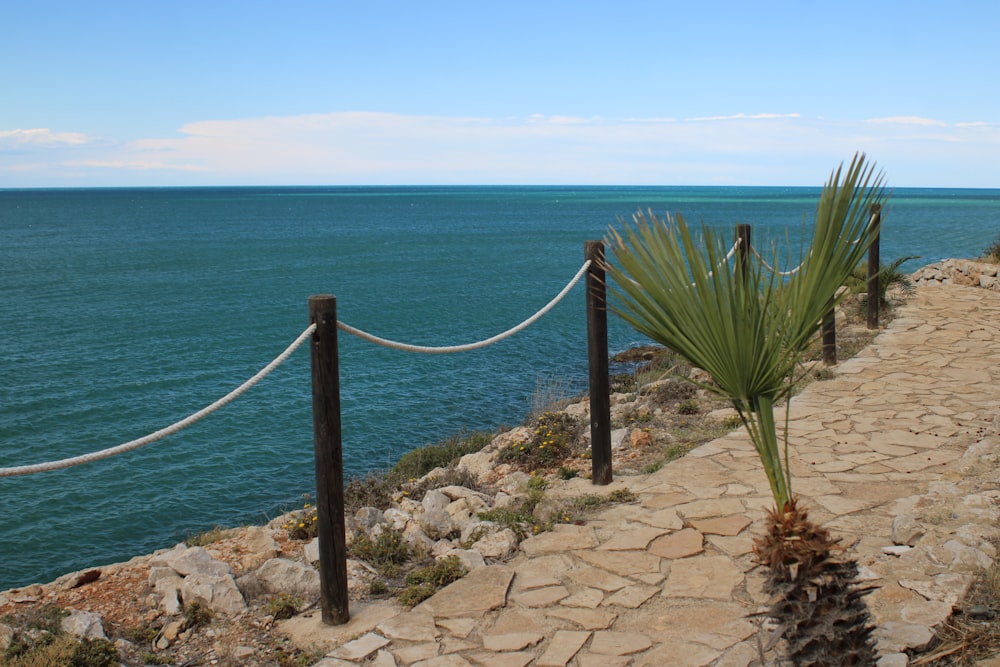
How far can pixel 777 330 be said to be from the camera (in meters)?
2.79

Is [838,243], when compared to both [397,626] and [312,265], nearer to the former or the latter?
[397,626]

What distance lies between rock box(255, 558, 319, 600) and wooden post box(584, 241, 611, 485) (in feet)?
7.26

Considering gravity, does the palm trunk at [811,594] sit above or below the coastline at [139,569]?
above

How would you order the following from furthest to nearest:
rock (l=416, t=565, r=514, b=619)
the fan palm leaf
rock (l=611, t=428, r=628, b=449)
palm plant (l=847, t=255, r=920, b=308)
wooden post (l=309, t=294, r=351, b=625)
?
→ 1. palm plant (l=847, t=255, r=920, b=308)
2. rock (l=611, t=428, r=628, b=449)
3. rock (l=416, t=565, r=514, b=619)
4. wooden post (l=309, t=294, r=351, b=625)
5. the fan palm leaf

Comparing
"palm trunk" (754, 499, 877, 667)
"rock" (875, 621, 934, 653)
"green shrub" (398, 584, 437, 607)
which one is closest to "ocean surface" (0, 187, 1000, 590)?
"palm trunk" (754, 499, 877, 667)

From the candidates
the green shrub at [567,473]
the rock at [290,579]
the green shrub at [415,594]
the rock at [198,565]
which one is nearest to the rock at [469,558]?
the green shrub at [415,594]

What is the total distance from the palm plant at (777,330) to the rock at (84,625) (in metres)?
3.19

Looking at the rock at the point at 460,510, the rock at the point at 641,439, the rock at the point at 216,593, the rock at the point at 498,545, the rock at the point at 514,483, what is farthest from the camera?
the rock at the point at 641,439

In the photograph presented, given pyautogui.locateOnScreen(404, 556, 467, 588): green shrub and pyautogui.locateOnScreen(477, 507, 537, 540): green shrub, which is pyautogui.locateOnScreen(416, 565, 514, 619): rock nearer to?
pyautogui.locateOnScreen(404, 556, 467, 588): green shrub

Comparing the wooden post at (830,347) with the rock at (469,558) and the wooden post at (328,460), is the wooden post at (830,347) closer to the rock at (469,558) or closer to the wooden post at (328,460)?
the rock at (469,558)

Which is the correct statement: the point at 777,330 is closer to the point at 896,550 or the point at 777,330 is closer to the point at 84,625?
the point at 896,550

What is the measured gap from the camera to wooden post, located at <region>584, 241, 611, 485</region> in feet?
18.7

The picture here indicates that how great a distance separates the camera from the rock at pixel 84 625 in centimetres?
412

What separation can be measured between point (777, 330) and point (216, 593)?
3.42 meters
